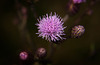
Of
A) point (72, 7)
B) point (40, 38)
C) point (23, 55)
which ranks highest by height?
point (72, 7)

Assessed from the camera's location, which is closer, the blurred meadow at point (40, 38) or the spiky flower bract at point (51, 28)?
the spiky flower bract at point (51, 28)

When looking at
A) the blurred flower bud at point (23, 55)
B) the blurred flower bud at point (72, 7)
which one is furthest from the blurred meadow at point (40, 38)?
the blurred flower bud at point (23, 55)

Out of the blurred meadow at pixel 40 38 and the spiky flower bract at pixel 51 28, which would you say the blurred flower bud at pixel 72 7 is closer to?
the blurred meadow at pixel 40 38

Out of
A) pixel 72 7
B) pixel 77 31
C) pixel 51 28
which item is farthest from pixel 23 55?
pixel 72 7

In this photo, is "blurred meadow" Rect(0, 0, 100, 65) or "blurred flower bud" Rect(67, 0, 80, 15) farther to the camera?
"blurred meadow" Rect(0, 0, 100, 65)

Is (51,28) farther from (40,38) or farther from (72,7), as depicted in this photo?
(40,38)

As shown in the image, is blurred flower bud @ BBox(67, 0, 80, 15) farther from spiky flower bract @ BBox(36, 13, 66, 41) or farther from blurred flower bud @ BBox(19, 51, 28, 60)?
blurred flower bud @ BBox(19, 51, 28, 60)

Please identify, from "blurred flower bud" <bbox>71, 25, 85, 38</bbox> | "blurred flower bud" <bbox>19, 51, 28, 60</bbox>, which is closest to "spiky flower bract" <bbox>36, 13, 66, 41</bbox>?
"blurred flower bud" <bbox>71, 25, 85, 38</bbox>
